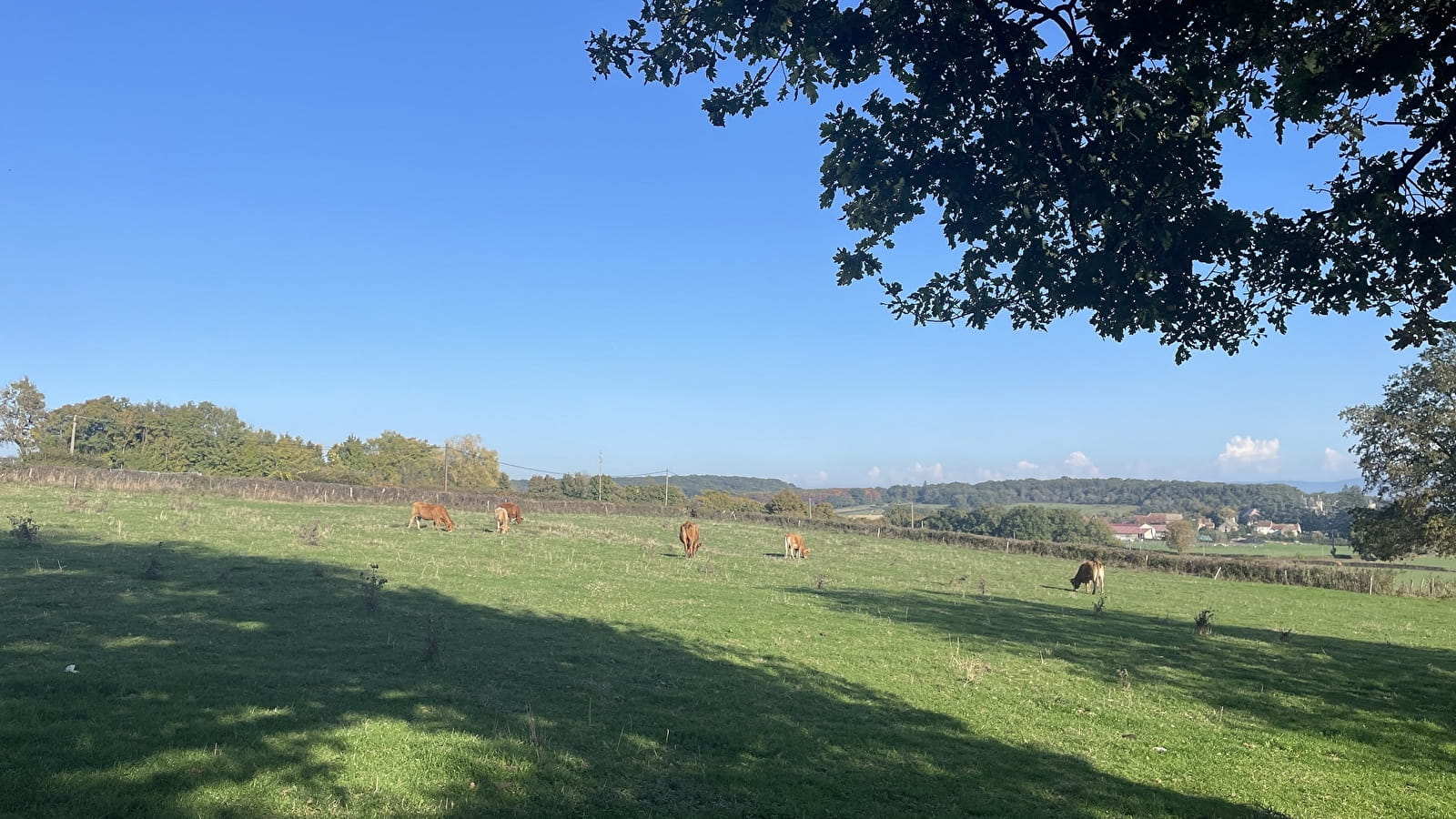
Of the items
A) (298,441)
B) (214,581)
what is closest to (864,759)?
(214,581)

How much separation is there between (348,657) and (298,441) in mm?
129129

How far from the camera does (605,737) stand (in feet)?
29.5

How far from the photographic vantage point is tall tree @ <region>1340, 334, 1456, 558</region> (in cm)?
3419

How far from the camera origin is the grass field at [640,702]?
7.30 meters

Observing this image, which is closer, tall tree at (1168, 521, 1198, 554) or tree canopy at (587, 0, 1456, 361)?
tree canopy at (587, 0, 1456, 361)

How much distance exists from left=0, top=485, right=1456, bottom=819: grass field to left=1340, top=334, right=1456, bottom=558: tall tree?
43.5ft

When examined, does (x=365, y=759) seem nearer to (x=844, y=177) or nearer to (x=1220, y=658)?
(x=844, y=177)

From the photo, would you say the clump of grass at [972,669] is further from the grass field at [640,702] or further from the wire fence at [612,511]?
the wire fence at [612,511]

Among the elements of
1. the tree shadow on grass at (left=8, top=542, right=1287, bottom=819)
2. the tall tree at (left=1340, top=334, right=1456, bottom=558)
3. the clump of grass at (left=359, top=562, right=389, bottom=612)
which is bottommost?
the tree shadow on grass at (left=8, top=542, right=1287, bottom=819)

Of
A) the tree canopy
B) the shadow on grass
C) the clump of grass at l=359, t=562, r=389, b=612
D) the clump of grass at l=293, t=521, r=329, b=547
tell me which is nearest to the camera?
the tree canopy

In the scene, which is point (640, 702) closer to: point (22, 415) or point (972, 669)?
point (972, 669)

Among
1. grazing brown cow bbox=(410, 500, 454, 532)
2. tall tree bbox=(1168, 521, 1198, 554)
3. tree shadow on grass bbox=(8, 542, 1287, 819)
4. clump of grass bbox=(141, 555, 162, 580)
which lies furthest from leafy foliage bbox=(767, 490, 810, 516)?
tree shadow on grass bbox=(8, 542, 1287, 819)

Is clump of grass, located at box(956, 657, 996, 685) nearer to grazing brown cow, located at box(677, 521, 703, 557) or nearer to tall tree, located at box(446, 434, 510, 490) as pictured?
grazing brown cow, located at box(677, 521, 703, 557)

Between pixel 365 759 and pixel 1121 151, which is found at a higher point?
pixel 1121 151
